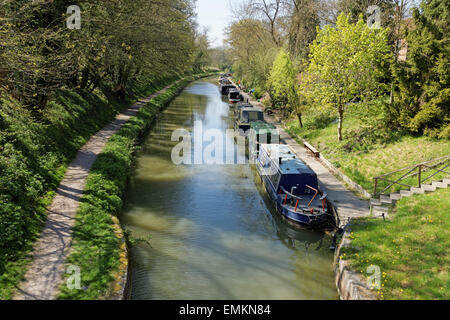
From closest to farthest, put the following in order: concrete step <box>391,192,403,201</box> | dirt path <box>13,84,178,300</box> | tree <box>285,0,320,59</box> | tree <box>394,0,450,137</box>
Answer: dirt path <box>13,84,178,300</box> < concrete step <box>391,192,403,201</box> < tree <box>394,0,450,137</box> < tree <box>285,0,320,59</box>

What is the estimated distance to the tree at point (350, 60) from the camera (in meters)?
17.4

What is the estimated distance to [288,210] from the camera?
1254 centimetres

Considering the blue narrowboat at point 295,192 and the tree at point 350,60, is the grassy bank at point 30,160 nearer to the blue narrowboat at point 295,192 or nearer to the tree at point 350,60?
the blue narrowboat at point 295,192

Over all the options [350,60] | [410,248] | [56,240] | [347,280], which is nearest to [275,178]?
[410,248]

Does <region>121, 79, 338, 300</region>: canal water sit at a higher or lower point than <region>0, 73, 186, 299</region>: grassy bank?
lower

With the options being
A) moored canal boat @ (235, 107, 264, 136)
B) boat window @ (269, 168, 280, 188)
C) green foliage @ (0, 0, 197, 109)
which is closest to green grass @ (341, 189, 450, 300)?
boat window @ (269, 168, 280, 188)

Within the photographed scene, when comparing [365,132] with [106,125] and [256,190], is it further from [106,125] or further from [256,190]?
[106,125]

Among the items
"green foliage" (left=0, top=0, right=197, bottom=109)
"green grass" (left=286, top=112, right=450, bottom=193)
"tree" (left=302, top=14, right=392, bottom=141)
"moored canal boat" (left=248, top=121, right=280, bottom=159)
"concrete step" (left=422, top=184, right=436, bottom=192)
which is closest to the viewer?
"green foliage" (left=0, top=0, right=197, bottom=109)

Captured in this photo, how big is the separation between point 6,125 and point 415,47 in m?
17.4

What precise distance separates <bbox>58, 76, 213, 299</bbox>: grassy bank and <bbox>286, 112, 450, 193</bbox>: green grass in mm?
9659

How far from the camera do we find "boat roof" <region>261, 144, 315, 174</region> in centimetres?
1353

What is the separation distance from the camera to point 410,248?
375 inches

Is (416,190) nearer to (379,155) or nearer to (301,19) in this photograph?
(379,155)

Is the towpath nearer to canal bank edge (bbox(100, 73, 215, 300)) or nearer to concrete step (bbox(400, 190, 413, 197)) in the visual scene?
concrete step (bbox(400, 190, 413, 197))
